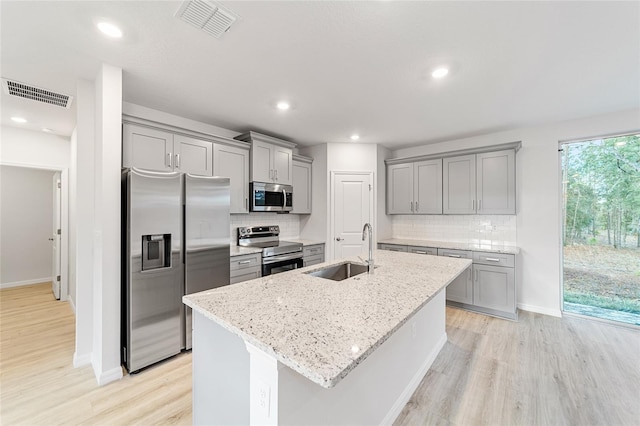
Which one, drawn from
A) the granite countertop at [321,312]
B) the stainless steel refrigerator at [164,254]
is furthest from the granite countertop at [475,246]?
the stainless steel refrigerator at [164,254]

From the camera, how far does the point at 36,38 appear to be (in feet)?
5.84

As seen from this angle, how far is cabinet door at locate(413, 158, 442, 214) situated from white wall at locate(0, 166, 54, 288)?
6.43 metres

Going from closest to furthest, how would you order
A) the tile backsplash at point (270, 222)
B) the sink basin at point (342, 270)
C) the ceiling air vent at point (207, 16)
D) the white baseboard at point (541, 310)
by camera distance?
1. the ceiling air vent at point (207, 16)
2. the sink basin at point (342, 270)
3. the white baseboard at point (541, 310)
4. the tile backsplash at point (270, 222)

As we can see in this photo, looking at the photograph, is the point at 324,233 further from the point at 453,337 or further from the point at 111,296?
the point at 111,296

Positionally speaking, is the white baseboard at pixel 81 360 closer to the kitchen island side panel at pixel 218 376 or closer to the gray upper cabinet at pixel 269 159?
the kitchen island side panel at pixel 218 376

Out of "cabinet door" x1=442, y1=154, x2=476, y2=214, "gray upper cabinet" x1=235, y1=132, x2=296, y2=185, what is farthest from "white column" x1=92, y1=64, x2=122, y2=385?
"cabinet door" x1=442, y1=154, x2=476, y2=214

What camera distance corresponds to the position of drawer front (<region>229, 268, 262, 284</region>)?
2.97 m

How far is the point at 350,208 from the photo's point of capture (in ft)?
14.3

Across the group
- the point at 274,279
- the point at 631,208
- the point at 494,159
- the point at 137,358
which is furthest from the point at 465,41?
the point at 137,358

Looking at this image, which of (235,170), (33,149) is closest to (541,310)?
(235,170)

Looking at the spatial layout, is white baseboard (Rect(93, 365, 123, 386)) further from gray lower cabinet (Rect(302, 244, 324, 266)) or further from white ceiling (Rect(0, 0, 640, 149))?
white ceiling (Rect(0, 0, 640, 149))

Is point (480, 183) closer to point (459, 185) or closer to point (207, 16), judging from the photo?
point (459, 185)

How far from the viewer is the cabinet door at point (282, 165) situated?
12.7 ft

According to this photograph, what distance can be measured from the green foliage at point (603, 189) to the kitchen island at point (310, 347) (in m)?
2.61
